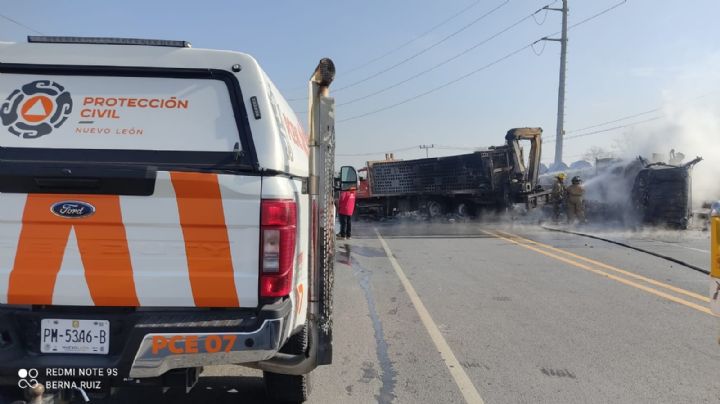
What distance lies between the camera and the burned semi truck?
73.6 feet

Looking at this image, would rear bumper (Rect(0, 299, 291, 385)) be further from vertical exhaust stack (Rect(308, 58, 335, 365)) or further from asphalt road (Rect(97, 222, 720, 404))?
asphalt road (Rect(97, 222, 720, 404))

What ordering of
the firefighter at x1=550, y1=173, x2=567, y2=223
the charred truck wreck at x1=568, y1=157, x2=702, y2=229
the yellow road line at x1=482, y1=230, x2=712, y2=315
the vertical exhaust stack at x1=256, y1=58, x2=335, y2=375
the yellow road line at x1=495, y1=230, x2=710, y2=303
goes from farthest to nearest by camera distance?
1. the firefighter at x1=550, y1=173, x2=567, y2=223
2. the charred truck wreck at x1=568, y1=157, x2=702, y2=229
3. the yellow road line at x1=495, y1=230, x2=710, y2=303
4. the yellow road line at x1=482, y1=230, x2=712, y2=315
5. the vertical exhaust stack at x1=256, y1=58, x2=335, y2=375

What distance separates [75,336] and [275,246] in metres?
1.11

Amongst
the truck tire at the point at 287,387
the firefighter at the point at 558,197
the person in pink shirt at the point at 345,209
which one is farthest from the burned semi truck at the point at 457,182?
the truck tire at the point at 287,387

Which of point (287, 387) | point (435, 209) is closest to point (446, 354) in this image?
point (287, 387)

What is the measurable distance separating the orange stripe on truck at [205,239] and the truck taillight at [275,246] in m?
0.17

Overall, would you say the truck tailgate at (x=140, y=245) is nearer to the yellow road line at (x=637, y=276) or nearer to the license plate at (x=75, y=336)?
the license plate at (x=75, y=336)

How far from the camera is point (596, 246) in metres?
14.0

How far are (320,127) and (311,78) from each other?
335 millimetres

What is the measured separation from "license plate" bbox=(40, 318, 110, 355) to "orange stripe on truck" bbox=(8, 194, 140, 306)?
118 mm

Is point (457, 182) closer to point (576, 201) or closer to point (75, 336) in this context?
point (576, 201)

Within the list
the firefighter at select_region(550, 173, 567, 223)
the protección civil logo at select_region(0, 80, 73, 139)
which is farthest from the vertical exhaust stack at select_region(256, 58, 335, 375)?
the firefighter at select_region(550, 173, 567, 223)

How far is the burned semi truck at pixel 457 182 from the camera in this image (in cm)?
2242

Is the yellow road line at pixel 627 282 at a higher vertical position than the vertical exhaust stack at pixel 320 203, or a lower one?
lower
